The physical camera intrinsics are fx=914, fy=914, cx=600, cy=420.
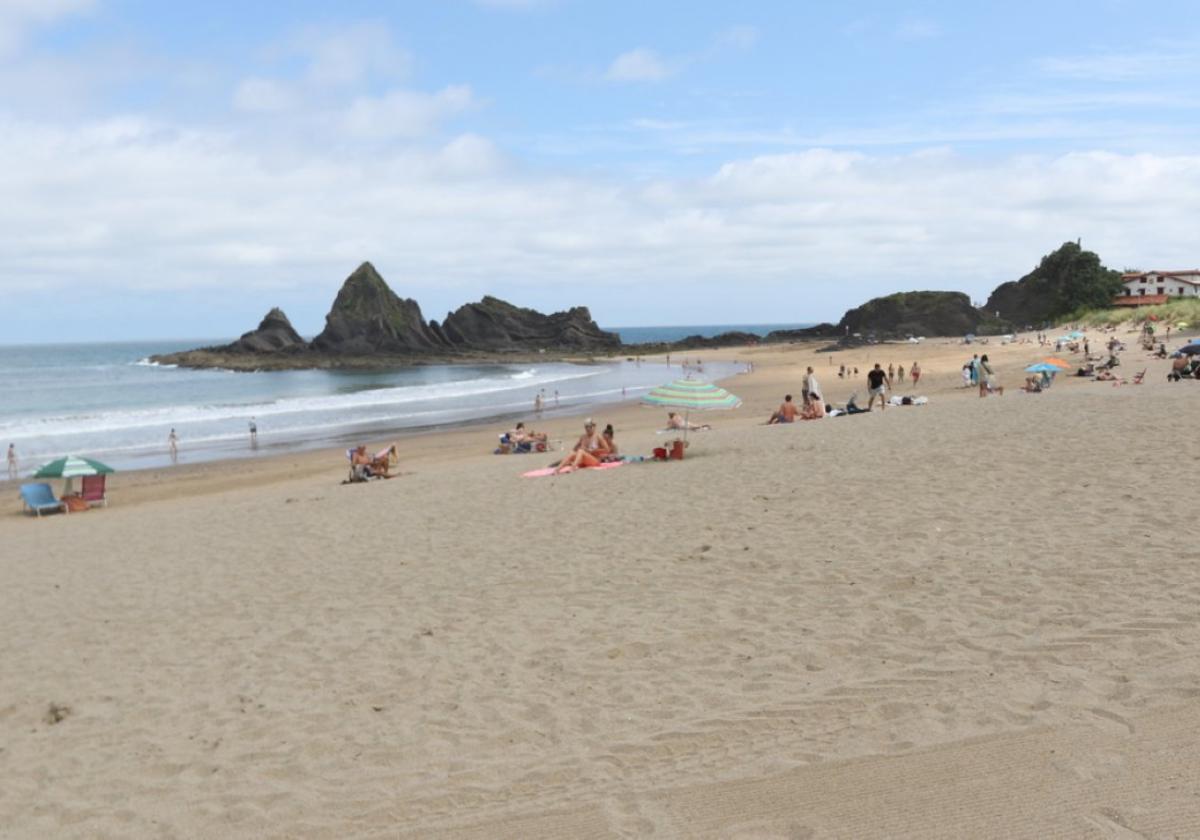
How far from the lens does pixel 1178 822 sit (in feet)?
11.5

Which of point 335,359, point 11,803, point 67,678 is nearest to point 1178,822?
point 11,803

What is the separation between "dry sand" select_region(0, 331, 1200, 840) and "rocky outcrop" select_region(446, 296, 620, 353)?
9253cm

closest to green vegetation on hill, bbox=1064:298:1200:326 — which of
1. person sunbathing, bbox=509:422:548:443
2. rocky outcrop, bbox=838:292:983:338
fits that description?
rocky outcrop, bbox=838:292:983:338

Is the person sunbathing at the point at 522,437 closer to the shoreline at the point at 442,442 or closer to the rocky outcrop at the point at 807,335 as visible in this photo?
the shoreline at the point at 442,442

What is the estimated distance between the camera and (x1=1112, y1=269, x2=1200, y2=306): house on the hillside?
3263 inches

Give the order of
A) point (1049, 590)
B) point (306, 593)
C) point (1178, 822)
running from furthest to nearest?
point (306, 593), point (1049, 590), point (1178, 822)

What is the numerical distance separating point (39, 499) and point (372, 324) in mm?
81635

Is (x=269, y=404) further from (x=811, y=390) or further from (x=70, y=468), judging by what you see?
(x=811, y=390)

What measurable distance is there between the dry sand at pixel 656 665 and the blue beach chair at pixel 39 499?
774 centimetres

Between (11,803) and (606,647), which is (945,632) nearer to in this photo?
(606,647)

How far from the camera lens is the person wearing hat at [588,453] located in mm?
15000

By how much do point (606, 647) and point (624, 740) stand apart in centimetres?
140

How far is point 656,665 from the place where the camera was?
5.78 meters

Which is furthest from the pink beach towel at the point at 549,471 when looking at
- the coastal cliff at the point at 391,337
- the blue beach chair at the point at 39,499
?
the coastal cliff at the point at 391,337
